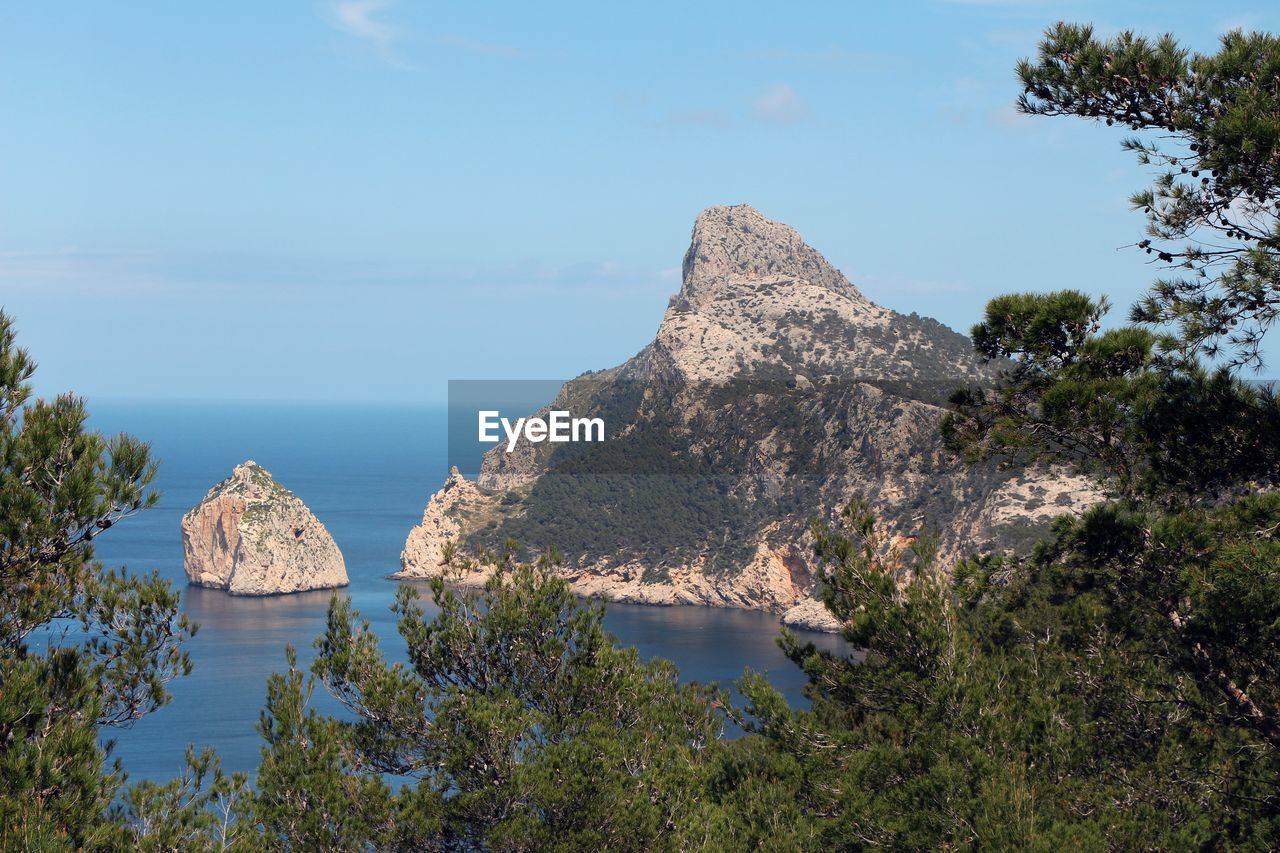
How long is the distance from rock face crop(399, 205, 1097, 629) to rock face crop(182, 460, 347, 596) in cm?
920

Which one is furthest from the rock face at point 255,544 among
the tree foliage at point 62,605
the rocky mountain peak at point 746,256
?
the tree foliage at point 62,605

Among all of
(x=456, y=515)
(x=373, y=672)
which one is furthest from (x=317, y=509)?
(x=373, y=672)

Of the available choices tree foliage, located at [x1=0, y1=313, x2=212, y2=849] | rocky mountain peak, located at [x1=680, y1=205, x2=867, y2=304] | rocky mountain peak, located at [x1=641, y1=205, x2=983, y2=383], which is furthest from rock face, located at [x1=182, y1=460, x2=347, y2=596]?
tree foliage, located at [x1=0, y1=313, x2=212, y2=849]

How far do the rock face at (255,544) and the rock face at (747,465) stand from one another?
30.2 feet

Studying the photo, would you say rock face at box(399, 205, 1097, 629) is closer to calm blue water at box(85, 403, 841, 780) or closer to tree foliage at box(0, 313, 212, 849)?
calm blue water at box(85, 403, 841, 780)

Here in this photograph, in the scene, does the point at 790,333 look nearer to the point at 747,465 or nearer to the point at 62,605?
the point at 747,465

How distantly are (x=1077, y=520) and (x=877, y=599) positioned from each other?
3796mm

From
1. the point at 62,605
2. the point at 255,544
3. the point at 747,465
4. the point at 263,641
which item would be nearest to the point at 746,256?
the point at 747,465

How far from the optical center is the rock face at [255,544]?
132500 mm

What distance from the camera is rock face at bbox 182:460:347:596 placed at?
435 ft

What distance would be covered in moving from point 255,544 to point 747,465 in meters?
48.7

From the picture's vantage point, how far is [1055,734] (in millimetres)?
17562

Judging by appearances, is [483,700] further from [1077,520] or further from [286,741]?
[1077,520]

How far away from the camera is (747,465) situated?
456 feet
